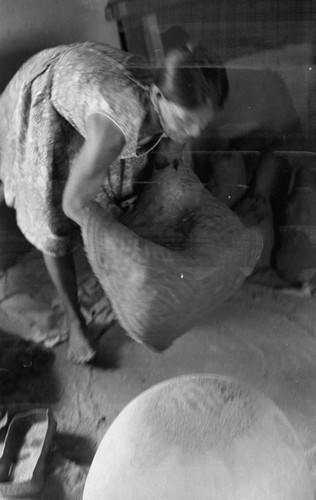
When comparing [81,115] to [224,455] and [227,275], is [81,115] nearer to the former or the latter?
[227,275]

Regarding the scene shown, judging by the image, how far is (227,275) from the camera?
1031 mm

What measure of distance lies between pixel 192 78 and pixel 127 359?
579mm

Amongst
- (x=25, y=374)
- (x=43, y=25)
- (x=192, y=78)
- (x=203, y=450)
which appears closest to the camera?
(x=192, y=78)

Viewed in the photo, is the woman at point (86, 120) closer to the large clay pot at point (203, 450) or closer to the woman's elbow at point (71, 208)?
Result: the woman's elbow at point (71, 208)

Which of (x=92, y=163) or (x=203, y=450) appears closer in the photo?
(x=92, y=163)

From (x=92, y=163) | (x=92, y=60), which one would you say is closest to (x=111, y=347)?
(x=92, y=163)

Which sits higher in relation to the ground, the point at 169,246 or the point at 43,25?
the point at 43,25

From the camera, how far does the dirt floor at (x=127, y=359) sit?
1.09 metres

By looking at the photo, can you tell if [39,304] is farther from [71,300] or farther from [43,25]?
[43,25]

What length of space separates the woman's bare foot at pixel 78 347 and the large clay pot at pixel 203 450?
0.14 metres

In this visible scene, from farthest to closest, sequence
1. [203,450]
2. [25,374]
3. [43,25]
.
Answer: [25,374], [203,450], [43,25]

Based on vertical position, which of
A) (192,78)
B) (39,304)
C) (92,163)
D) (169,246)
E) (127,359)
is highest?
(192,78)

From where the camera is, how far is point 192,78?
2.74 feet

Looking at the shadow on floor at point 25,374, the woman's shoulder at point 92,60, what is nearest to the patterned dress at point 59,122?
the woman's shoulder at point 92,60
